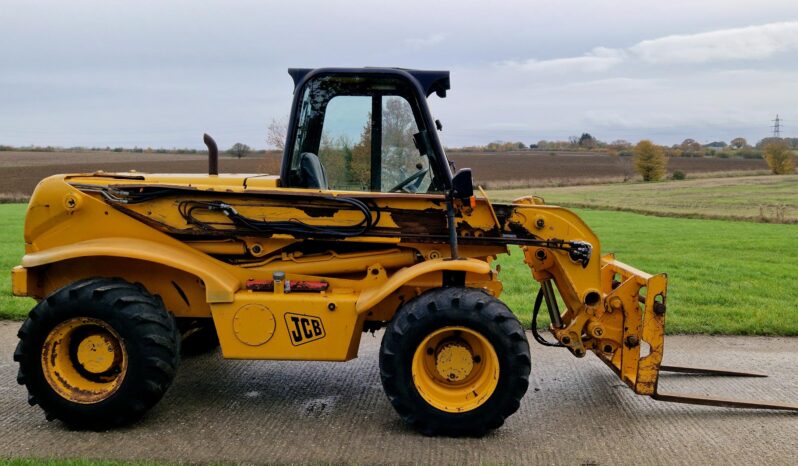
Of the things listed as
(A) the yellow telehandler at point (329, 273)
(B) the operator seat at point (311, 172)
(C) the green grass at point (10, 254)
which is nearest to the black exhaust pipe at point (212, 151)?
(A) the yellow telehandler at point (329, 273)

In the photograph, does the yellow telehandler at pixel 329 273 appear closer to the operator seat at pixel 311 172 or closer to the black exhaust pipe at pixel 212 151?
the operator seat at pixel 311 172

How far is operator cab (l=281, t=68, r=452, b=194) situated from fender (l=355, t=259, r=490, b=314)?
0.69 m

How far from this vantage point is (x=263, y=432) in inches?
207

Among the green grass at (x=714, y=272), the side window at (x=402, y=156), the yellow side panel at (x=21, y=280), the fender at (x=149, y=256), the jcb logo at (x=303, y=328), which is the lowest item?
the green grass at (x=714, y=272)

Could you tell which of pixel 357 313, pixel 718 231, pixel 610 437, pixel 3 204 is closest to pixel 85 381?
pixel 357 313

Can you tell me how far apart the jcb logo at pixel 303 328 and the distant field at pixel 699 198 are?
19.2 meters

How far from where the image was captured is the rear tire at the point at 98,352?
5219 millimetres

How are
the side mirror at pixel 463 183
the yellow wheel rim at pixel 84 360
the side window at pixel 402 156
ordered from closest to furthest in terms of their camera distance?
1. the side mirror at pixel 463 183
2. the yellow wheel rim at pixel 84 360
3. the side window at pixel 402 156

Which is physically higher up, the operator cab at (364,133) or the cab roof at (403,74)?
the cab roof at (403,74)

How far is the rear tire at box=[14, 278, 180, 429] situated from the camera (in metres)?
5.22

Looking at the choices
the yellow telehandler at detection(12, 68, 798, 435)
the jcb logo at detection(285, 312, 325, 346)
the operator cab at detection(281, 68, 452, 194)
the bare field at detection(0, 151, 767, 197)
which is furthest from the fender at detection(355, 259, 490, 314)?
the bare field at detection(0, 151, 767, 197)

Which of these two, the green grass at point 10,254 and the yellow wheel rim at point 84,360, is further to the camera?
the green grass at point 10,254

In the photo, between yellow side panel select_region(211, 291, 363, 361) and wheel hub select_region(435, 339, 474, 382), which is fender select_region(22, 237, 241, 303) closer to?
yellow side panel select_region(211, 291, 363, 361)

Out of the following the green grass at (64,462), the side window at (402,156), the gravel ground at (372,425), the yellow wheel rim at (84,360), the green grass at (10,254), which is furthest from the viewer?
the green grass at (10,254)
